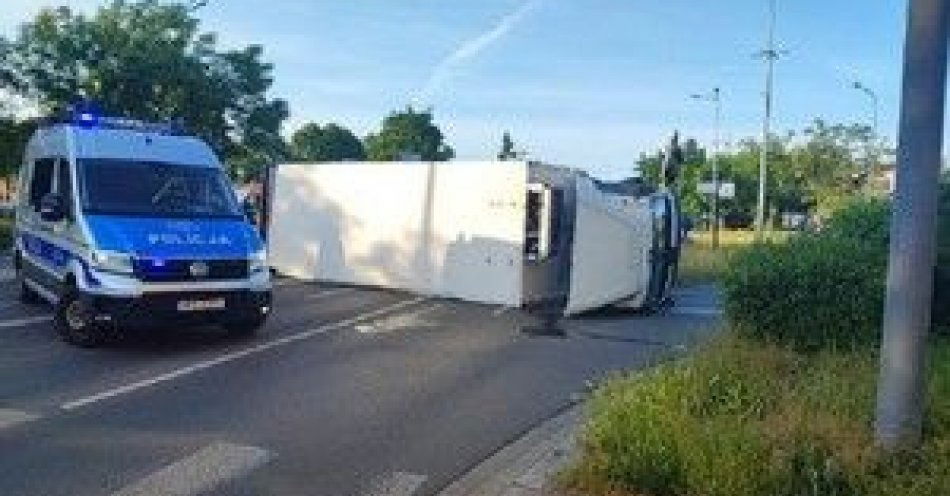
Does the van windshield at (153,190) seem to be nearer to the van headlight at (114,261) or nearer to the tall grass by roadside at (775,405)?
the van headlight at (114,261)

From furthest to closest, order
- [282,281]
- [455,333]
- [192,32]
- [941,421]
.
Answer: [192,32] < [282,281] < [455,333] < [941,421]

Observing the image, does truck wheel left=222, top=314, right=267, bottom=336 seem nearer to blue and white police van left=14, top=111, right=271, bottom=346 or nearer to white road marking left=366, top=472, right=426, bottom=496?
blue and white police van left=14, top=111, right=271, bottom=346

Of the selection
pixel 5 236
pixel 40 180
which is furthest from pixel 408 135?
pixel 40 180

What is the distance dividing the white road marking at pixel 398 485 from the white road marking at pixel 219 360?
3240 millimetres

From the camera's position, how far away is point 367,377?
12.4 m

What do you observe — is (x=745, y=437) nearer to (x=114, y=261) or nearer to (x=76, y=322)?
(x=114, y=261)

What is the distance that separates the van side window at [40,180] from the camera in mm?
14654

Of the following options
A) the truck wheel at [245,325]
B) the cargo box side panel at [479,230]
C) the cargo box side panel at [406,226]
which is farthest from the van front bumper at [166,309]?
the cargo box side panel at [406,226]

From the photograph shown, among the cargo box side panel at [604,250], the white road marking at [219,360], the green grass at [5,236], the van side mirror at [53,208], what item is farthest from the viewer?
the green grass at [5,236]

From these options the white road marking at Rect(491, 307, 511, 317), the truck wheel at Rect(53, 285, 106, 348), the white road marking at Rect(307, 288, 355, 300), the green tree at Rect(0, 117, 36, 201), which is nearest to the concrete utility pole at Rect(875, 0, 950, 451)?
the truck wheel at Rect(53, 285, 106, 348)

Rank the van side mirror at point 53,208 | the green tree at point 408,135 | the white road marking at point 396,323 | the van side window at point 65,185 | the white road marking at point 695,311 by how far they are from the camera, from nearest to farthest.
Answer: the van side window at point 65,185, the van side mirror at point 53,208, the white road marking at point 396,323, the white road marking at point 695,311, the green tree at point 408,135

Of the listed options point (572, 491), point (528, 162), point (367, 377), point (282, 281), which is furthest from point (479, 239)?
point (572, 491)

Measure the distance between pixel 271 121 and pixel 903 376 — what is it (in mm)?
44656

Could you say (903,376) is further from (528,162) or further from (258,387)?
(528,162)
